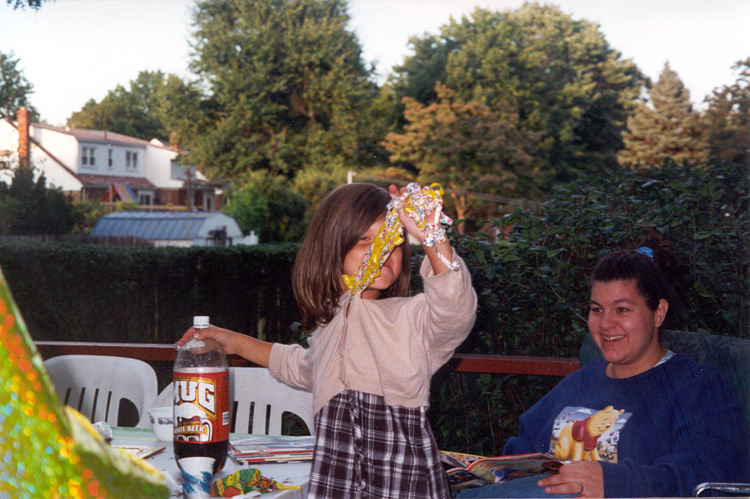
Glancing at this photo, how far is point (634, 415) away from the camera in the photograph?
4.05 feet

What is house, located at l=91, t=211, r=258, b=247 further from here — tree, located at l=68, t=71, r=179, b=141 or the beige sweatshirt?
the beige sweatshirt

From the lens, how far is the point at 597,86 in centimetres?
309

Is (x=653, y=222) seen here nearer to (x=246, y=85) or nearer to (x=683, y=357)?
(x=683, y=357)

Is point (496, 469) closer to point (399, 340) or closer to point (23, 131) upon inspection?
point (399, 340)

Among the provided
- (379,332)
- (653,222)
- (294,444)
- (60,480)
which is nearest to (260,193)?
(653,222)

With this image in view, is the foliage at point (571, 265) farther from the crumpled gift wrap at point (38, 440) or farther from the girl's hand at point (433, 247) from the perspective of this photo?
the crumpled gift wrap at point (38, 440)

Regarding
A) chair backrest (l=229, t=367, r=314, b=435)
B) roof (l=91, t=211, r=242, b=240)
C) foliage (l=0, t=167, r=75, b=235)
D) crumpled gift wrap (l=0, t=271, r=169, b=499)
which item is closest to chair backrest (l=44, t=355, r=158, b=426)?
chair backrest (l=229, t=367, r=314, b=435)

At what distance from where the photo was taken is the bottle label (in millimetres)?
747

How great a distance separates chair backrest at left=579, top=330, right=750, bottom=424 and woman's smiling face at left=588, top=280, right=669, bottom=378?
64 millimetres

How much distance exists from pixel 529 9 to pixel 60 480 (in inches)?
62.5

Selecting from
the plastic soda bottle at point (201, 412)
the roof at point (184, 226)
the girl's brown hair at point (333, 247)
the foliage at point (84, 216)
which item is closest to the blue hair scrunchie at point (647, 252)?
the girl's brown hair at point (333, 247)

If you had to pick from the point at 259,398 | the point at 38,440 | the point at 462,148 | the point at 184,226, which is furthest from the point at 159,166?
the point at 184,226

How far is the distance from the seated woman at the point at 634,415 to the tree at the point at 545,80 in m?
0.99

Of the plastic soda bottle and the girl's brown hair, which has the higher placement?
the girl's brown hair
